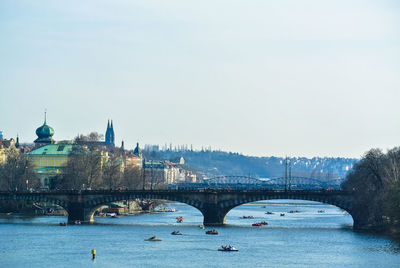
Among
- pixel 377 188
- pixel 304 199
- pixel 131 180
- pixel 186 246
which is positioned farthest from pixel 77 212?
pixel 131 180

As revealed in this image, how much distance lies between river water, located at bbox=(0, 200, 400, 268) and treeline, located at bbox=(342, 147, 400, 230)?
11.7ft

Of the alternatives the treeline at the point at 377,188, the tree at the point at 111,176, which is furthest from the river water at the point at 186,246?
the tree at the point at 111,176

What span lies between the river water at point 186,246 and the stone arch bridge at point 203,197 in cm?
306

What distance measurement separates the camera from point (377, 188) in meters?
133

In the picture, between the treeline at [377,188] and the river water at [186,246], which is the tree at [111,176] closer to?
the river water at [186,246]

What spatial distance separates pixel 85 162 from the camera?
180500mm

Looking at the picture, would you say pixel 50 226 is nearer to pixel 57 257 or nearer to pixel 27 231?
pixel 27 231

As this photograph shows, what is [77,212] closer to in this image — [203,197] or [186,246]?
[203,197]

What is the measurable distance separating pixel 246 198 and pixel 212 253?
35.2m

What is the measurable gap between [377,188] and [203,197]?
25.1 metres

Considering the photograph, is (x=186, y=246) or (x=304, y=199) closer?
(x=186, y=246)

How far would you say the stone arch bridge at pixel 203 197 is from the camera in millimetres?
139250

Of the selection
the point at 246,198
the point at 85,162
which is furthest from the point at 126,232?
the point at 85,162

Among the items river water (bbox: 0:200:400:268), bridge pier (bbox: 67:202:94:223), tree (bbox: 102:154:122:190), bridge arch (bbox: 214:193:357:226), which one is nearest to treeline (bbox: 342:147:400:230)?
bridge arch (bbox: 214:193:357:226)
